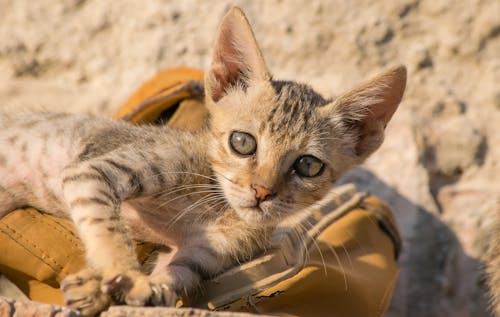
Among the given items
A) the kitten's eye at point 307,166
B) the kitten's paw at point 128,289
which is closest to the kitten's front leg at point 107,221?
the kitten's paw at point 128,289

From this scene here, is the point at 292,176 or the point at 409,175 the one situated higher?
the point at 409,175

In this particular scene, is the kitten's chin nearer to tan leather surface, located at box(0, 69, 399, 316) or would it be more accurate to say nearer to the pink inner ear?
tan leather surface, located at box(0, 69, 399, 316)

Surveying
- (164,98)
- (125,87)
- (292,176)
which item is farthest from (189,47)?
(292,176)

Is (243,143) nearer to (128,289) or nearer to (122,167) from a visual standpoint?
(122,167)

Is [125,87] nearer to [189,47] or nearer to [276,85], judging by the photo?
[189,47]

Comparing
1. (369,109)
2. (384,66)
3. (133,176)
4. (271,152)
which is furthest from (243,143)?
(384,66)

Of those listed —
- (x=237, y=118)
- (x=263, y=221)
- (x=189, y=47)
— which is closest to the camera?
(x=263, y=221)

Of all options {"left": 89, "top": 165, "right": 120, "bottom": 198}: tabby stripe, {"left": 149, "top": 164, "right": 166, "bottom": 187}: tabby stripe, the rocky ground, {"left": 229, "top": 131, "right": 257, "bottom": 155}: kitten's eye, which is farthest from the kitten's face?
the rocky ground

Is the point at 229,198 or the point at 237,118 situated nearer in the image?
the point at 229,198
